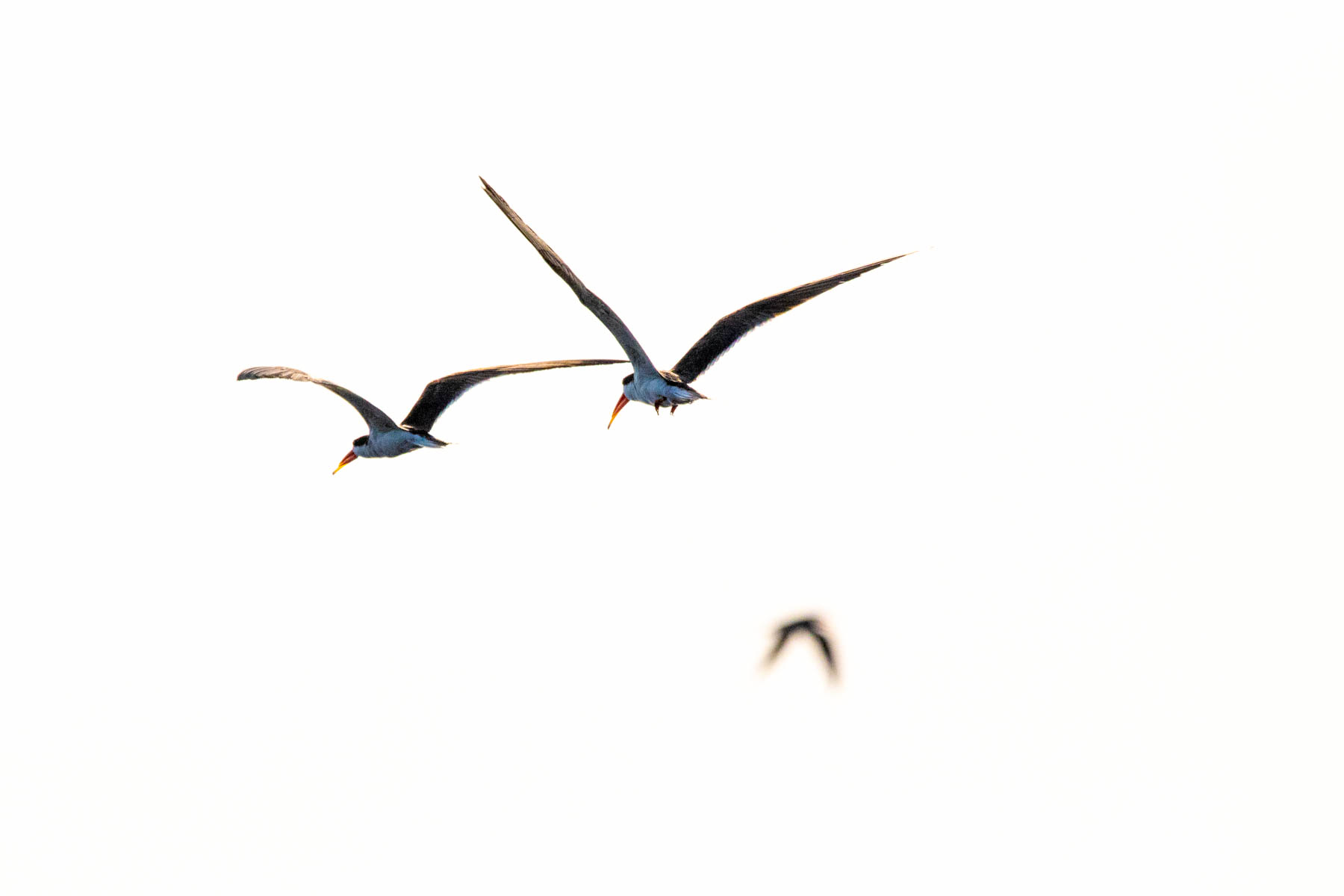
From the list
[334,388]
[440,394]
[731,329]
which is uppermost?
[731,329]

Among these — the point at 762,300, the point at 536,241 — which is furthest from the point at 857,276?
the point at 536,241

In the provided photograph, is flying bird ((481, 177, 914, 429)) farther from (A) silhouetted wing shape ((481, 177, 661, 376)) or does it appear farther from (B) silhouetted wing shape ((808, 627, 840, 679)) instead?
(B) silhouetted wing shape ((808, 627, 840, 679))

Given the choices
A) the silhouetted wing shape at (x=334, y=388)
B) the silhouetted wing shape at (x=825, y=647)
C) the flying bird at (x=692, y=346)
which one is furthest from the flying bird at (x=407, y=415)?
the silhouetted wing shape at (x=825, y=647)

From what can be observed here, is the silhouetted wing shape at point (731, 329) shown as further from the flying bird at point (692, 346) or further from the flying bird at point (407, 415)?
the flying bird at point (407, 415)

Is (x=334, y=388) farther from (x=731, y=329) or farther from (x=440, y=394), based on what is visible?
(x=731, y=329)

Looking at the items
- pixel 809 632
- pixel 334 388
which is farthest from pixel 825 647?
pixel 334 388

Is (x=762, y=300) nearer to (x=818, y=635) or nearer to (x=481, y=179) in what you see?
(x=481, y=179)
